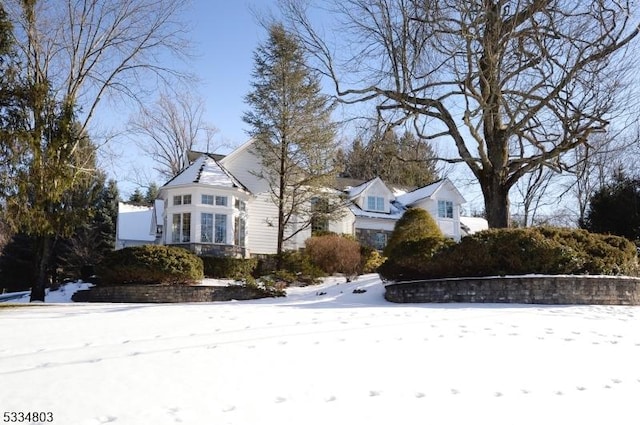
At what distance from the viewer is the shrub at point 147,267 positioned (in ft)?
54.5

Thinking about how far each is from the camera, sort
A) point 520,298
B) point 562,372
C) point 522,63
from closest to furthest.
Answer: point 562,372 → point 520,298 → point 522,63

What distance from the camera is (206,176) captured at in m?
23.3

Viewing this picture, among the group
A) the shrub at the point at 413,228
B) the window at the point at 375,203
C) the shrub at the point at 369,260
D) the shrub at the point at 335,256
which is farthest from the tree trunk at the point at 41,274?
the window at the point at 375,203

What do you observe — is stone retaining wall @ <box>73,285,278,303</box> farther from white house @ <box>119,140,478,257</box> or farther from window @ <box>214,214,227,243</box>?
window @ <box>214,214,227,243</box>

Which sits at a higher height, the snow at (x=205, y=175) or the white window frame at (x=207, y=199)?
the snow at (x=205, y=175)

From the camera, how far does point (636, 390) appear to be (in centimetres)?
479

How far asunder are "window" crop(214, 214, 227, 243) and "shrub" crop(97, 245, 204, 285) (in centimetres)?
546

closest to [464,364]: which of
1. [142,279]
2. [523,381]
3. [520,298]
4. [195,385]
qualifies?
[523,381]

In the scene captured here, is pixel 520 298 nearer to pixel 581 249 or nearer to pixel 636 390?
pixel 581 249

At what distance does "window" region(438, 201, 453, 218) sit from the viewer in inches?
1251

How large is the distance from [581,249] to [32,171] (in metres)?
→ 14.7

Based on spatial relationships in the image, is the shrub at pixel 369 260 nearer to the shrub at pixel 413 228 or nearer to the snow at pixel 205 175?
the shrub at pixel 413 228

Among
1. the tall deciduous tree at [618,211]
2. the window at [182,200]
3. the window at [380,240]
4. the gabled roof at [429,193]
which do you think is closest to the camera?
the tall deciduous tree at [618,211]

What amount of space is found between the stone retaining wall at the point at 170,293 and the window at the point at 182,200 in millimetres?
6832
